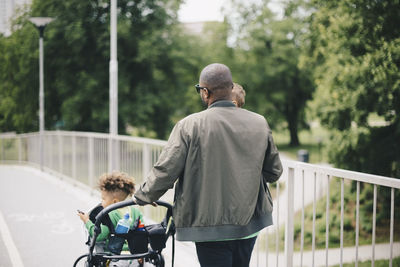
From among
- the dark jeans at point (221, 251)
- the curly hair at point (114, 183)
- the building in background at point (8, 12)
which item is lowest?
the dark jeans at point (221, 251)

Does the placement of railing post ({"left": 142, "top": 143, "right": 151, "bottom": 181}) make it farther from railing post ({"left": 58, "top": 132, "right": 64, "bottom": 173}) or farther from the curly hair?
railing post ({"left": 58, "top": 132, "right": 64, "bottom": 173})

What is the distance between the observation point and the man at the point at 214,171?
2596 mm

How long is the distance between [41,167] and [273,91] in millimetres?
27952

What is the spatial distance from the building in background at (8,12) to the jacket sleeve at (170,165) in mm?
25262

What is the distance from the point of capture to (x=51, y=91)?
25.2 metres

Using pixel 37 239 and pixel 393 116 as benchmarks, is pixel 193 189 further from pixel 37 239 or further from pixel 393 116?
pixel 393 116

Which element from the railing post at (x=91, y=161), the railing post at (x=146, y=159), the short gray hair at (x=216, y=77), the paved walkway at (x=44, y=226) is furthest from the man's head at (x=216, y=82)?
the railing post at (x=91, y=161)

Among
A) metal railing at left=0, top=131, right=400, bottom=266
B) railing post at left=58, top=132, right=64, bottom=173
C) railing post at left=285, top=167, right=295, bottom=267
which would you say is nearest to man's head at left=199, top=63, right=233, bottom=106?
metal railing at left=0, top=131, right=400, bottom=266

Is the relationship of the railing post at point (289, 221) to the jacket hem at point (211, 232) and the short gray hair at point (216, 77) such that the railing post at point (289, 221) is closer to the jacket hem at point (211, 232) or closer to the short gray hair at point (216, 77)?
the jacket hem at point (211, 232)

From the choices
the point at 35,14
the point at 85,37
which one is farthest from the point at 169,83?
the point at 35,14

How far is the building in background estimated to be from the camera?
25.3m

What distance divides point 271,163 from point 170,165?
65 centimetres

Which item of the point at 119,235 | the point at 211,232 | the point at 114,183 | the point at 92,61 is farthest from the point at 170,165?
the point at 92,61

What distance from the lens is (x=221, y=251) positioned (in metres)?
2.74
